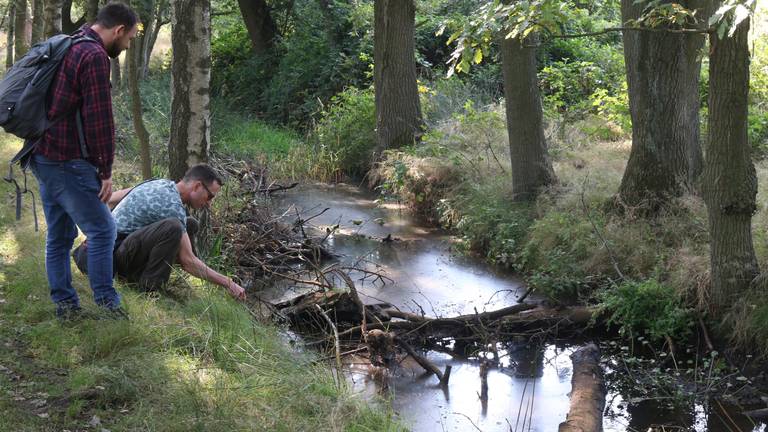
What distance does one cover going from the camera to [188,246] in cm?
627

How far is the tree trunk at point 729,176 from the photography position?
6.55 meters

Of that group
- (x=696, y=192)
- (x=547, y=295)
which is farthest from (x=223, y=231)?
(x=696, y=192)

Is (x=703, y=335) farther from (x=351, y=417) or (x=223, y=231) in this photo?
(x=223, y=231)

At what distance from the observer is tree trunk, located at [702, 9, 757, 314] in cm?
655

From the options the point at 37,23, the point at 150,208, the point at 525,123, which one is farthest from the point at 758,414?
the point at 37,23

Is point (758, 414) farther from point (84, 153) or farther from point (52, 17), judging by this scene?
point (52, 17)

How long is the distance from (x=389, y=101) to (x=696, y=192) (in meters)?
7.37

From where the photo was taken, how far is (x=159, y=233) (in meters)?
6.20

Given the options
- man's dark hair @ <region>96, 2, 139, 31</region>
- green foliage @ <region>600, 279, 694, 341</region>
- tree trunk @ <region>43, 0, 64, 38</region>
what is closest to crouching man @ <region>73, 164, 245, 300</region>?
man's dark hair @ <region>96, 2, 139, 31</region>

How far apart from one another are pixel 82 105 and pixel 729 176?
505cm

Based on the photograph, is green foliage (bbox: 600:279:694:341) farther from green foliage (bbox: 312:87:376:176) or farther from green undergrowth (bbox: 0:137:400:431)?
green foliage (bbox: 312:87:376:176)

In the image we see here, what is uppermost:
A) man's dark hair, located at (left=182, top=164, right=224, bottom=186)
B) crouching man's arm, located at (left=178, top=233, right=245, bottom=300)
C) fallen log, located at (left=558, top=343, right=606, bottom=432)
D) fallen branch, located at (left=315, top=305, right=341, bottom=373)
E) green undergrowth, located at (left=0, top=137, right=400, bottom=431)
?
man's dark hair, located at (left=182, top=164, right=224, bottom=186)

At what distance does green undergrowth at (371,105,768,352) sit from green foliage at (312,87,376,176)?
1.62 meters

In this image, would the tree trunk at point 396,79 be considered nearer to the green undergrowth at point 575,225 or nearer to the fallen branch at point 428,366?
the green undergrowth at point 575,225
